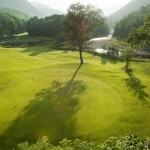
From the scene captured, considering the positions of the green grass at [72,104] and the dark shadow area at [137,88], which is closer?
the green grass at [72,104]

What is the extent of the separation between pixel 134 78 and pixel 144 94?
12979 mm

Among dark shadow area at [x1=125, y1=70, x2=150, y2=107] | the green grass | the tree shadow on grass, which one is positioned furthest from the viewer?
dark shadow area at [x1=125, y1=70, x2=150, y2=107]

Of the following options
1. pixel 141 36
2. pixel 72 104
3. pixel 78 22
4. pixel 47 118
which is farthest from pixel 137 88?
pixel 78 22

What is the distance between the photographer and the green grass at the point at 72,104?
36.9 meters

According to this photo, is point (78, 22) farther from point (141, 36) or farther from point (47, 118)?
point (141, 36)

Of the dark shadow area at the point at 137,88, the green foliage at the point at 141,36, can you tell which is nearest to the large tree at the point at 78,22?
the dark shadow area at the point at 137,88

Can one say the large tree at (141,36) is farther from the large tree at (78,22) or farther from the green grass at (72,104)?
the large tree at (78,22)

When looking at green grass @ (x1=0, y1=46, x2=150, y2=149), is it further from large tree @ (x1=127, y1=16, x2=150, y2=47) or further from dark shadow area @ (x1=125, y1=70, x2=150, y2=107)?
large tree @ (x1=127, y1=16, x2=150, y2=47)

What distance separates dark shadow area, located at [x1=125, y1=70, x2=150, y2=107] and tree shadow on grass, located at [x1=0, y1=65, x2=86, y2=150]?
30.4 ft

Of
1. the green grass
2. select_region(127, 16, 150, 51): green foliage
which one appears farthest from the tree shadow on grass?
select_region(127, 16, 150, 51): green foliage

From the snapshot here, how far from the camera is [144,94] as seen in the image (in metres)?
50.5

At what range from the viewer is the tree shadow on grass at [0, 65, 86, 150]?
118 ft

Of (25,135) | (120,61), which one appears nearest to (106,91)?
(25,135)

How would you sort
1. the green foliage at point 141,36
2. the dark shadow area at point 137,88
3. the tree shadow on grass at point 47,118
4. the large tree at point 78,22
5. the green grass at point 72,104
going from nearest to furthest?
the tree shadow on grass at point 47,118
the green foliage at point 141,36
the green grass at point 72,104
the dark shadow area at point 137,88
the large tree at point 78,22
